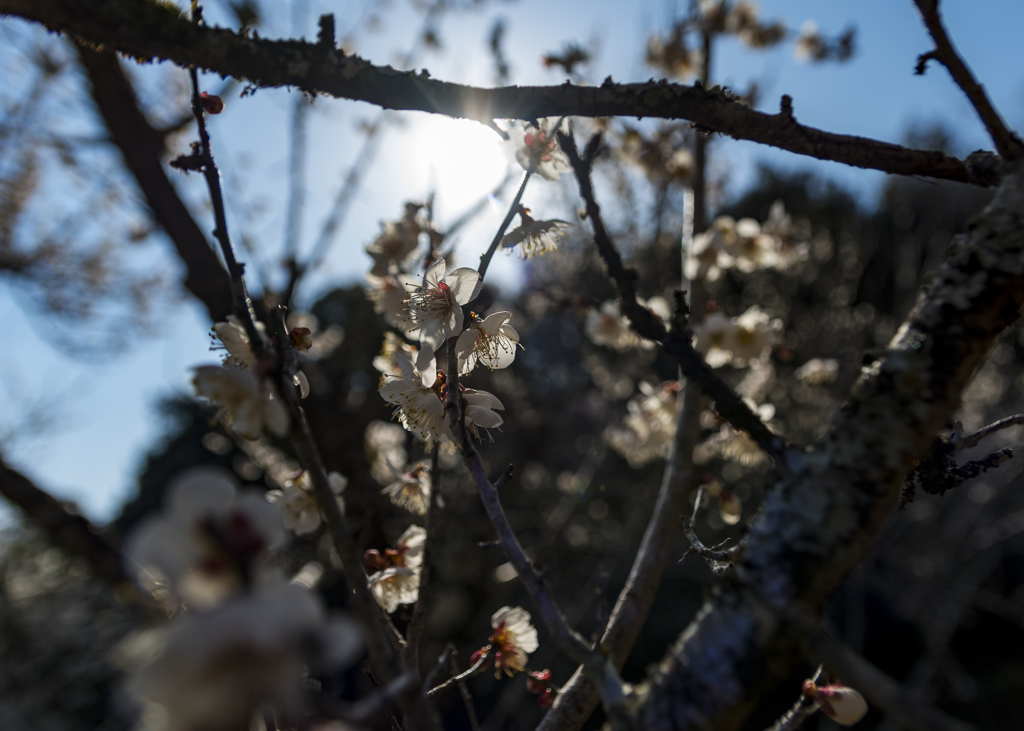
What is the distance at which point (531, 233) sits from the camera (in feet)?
3.72

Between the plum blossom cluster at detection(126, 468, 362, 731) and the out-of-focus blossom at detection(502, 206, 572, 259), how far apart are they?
2.58 feet

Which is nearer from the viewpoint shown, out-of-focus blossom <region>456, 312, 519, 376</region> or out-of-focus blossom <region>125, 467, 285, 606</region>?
out-of-focus blossom <region>125, 467, 285, 606</region>

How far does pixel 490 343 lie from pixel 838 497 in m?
0.64

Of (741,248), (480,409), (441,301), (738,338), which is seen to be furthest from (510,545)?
(741,248)

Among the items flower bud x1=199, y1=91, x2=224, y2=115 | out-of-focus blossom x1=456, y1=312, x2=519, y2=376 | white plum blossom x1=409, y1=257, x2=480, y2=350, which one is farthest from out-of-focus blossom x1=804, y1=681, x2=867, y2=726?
flower bud x1=199, y1=91, x2=224, y2=115

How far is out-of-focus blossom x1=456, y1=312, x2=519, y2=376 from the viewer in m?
0.90

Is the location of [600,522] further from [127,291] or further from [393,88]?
[127,291]

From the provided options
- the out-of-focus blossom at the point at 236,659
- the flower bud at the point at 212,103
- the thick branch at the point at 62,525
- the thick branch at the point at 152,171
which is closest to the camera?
the out-of-focus blossom at the point at 236,659

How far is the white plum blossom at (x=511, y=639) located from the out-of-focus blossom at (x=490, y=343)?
54cm

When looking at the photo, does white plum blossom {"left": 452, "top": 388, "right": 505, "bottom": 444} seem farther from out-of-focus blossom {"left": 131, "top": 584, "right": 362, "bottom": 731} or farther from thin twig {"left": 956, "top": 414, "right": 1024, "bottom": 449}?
thin twig {"left": 956, "top": 414, "right": 1024, "bottom": 449}

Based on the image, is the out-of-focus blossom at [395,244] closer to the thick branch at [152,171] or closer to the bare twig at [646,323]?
the bare twig at [646,323]

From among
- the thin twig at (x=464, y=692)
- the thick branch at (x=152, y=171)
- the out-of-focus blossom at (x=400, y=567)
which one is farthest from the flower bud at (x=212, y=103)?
the thick branch at (x=152, y=171)

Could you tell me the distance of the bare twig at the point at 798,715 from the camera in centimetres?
87

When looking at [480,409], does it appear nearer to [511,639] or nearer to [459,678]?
[459,678]
